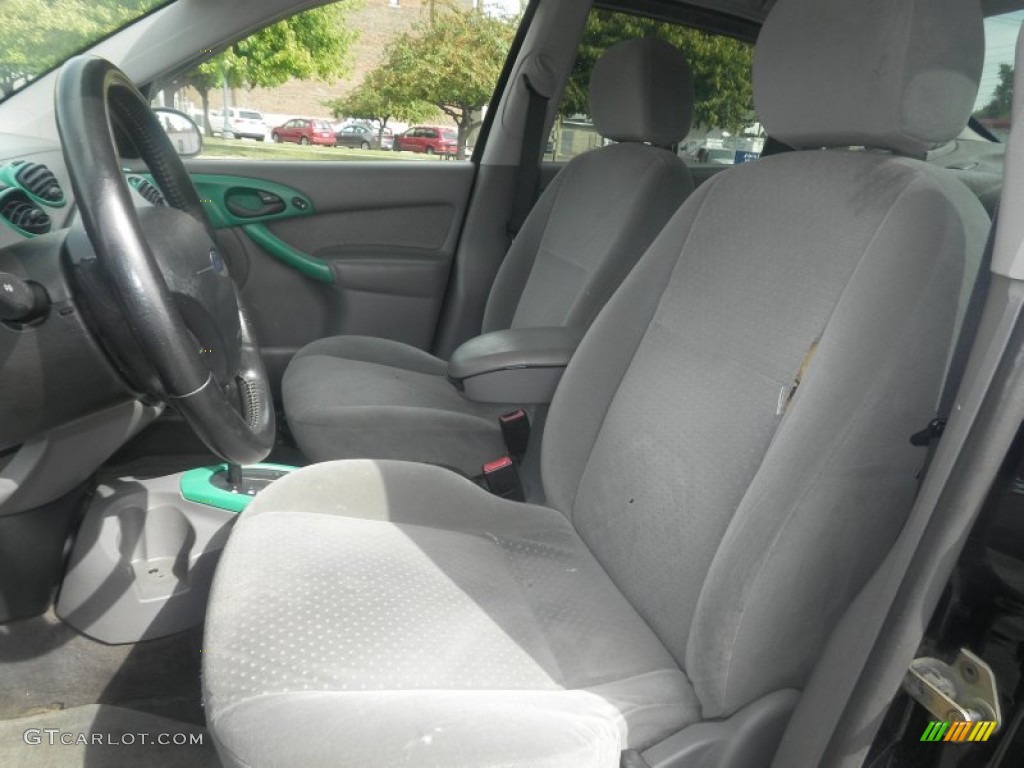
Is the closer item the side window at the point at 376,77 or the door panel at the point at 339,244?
the side window at the point at 376,77

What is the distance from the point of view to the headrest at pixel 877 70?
979 mm

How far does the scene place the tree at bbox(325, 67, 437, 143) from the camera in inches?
100

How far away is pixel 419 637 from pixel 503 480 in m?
0.61

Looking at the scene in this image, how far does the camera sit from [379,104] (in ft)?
8.45

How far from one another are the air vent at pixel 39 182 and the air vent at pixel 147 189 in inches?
4.9

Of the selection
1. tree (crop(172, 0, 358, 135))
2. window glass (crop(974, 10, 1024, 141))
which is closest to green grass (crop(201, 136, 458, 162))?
tree (crop(172, 0, 358, 135))

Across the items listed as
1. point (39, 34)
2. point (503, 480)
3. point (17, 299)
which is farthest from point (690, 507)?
point (39, 34)

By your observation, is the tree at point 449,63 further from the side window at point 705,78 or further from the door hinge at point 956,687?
the door hinge at point 956,687

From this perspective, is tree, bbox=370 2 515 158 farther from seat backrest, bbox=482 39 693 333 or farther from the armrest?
the armrest

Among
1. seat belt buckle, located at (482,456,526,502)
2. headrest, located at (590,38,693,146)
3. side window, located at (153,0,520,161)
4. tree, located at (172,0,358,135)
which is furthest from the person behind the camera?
side window, located at (153,0,520,161)

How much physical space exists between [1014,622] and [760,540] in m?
0.25

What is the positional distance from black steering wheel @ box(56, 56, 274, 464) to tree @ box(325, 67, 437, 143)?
132 centimetres

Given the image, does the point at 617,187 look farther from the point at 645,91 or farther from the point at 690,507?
the point at 690,507

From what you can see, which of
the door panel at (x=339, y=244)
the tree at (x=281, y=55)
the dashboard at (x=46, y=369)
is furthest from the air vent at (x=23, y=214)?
the door panel at (x=339, y=244)
